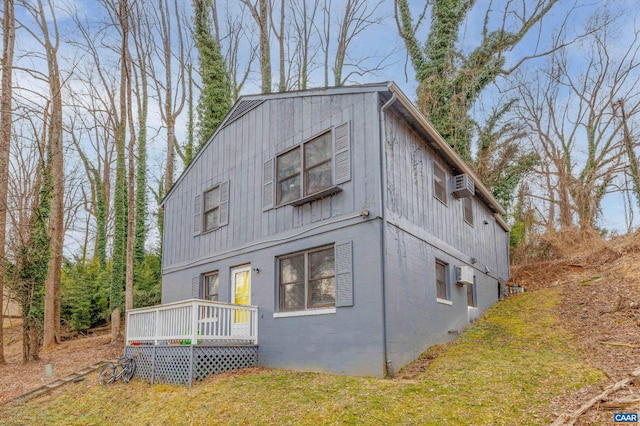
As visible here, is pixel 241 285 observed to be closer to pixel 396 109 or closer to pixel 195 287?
pixel 195 287

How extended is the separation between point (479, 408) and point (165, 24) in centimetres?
2173

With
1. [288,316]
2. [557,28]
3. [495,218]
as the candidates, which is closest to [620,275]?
[495,218]

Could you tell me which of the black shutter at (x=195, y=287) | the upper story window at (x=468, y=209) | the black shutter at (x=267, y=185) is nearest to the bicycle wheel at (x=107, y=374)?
the black shutter at (x=195, y=287)

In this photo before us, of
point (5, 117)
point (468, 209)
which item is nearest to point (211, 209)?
point (468, 209)

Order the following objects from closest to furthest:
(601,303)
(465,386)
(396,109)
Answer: (465,386), (396,109), (601,303)

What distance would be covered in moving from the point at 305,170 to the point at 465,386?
5.17 metres

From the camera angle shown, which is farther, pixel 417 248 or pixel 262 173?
pixel 262 173

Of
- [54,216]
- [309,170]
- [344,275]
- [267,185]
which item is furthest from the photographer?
[54,216]

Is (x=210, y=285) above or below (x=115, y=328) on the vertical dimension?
above

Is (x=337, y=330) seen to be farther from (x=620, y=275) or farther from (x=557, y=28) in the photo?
(x=557, y=28)

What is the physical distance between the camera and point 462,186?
1141 cm

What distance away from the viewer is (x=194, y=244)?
12.3 m

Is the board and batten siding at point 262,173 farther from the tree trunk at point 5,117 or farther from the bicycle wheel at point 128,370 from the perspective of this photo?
the tree trunk at point 5,117

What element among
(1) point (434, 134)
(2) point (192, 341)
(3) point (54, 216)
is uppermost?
(1) point (434, 134)
